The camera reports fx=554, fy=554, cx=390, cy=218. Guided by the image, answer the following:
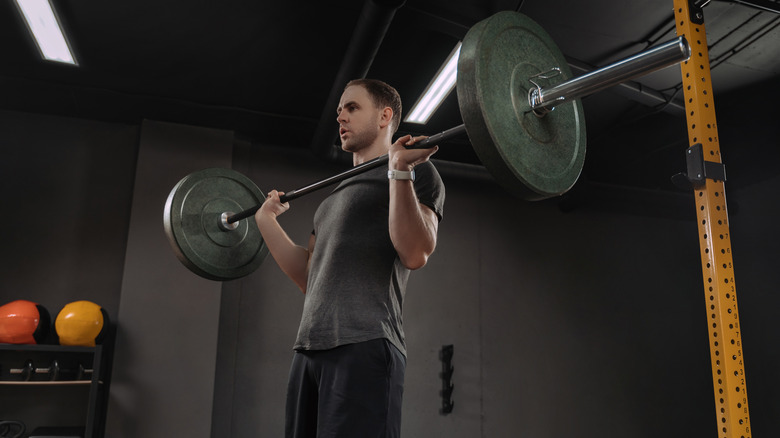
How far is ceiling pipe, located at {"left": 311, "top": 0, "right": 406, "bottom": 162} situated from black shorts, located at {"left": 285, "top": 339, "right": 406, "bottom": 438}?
1.73 meters

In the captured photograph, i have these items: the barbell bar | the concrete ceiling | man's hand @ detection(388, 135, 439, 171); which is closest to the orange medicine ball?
the concrete ceiling

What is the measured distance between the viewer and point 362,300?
1307 mm

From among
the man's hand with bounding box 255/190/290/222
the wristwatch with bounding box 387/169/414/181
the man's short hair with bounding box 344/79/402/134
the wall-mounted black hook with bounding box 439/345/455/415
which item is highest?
the man's short hair with bounding box 344/79/402/134

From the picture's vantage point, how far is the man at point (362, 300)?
1215 mm

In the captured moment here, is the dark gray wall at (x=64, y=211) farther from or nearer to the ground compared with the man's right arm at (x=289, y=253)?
farther from the ground

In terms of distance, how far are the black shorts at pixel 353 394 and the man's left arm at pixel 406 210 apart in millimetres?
228

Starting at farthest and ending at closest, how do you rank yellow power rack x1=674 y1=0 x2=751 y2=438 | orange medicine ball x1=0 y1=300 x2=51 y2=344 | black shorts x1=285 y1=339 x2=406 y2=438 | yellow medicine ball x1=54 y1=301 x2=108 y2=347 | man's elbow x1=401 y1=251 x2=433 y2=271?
yellow medicine ball x1=54 y1=301 x2=108 y2=347 < orange medicine ball x1=0 y1=300 x2=51 y2=344 < yellow power rack x1=674 y1=0 x2=751 y2=438 < man's elbow x1=401 y1=251 x2=433 y2=271 < black shorts x1=285 y1=339 x2=406 y2=438

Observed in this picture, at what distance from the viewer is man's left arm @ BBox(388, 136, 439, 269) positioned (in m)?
1.27

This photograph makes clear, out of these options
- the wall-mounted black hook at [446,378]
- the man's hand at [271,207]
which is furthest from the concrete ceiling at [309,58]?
the wall-mounted black hook at [446,378]

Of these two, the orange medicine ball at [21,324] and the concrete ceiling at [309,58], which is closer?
the concrete ceiling at [309,58]

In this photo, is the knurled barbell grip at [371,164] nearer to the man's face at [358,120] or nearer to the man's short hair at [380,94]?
the man's face at [358,120]

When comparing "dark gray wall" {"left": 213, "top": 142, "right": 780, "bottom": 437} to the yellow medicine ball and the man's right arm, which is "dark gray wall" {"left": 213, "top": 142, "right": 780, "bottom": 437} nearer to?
the yellow medicine ball

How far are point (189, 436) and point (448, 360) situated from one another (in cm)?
194

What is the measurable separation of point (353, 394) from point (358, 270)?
294 millimetres
